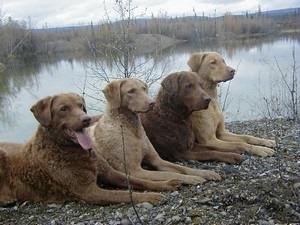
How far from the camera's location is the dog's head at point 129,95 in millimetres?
6051

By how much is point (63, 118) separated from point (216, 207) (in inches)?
88.0

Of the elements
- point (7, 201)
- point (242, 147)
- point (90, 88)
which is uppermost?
point (242, 147)

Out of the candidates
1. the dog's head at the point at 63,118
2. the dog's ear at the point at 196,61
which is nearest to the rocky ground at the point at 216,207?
the dog's head at the point at 63,118

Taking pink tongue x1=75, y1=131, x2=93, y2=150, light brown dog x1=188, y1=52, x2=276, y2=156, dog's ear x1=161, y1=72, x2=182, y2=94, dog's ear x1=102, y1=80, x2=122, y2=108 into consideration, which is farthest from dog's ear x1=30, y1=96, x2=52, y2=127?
light brown dog x1=188, y1=52, x2=276, y2=156

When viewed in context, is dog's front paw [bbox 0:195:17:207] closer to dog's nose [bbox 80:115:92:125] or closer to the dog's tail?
the dog's tail

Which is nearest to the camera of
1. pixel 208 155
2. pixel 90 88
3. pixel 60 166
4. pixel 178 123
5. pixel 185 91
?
pixel 60 166

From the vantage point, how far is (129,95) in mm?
6133

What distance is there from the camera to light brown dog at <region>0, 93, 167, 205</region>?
17.4ft

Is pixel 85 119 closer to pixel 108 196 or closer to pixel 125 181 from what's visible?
pixel 108 196

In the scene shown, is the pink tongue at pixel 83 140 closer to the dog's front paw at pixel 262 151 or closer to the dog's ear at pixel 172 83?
the dog's ear at pixel 172 83

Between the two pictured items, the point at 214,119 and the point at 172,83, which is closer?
the point at 172,83

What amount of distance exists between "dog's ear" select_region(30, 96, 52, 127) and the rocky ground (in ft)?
3.89

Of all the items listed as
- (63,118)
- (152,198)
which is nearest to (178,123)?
(152,198)

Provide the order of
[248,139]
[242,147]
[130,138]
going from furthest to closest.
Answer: [248,139]
[242,147]
[130,138]
